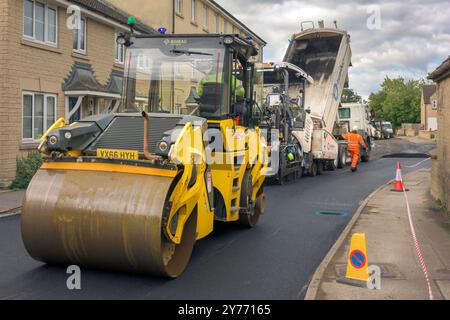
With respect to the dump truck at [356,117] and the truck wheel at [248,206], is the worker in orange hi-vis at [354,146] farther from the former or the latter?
the truck wheel at [248,206]

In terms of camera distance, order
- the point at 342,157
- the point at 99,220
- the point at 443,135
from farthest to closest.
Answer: the point at 342,157, the point at 443,135, the point at 99,220

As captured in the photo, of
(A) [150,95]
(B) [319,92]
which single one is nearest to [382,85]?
(B) [319,92]

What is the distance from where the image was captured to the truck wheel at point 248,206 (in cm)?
830

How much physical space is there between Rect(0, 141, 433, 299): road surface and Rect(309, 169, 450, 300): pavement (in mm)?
353

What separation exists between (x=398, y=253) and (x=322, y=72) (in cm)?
1324

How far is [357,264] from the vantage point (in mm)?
5840

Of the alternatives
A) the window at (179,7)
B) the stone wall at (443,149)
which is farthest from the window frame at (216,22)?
the stone wall at (443,149)

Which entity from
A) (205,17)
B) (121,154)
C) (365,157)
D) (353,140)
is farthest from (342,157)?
(121,154)

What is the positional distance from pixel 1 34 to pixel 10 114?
Answer: 2.18 metres

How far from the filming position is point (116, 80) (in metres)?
20.0

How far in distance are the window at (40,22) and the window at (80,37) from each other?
1111mm

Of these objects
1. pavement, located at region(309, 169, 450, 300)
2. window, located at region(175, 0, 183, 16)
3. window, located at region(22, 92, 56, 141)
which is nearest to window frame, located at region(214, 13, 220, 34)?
window, located at region(175, 0, 183, 16)

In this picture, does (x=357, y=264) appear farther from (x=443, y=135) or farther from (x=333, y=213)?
(x=443, y=135)

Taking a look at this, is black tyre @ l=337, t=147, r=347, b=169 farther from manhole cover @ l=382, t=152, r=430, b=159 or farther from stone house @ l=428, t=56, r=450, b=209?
stone house @ l=428, t=56, r=450, b=209
